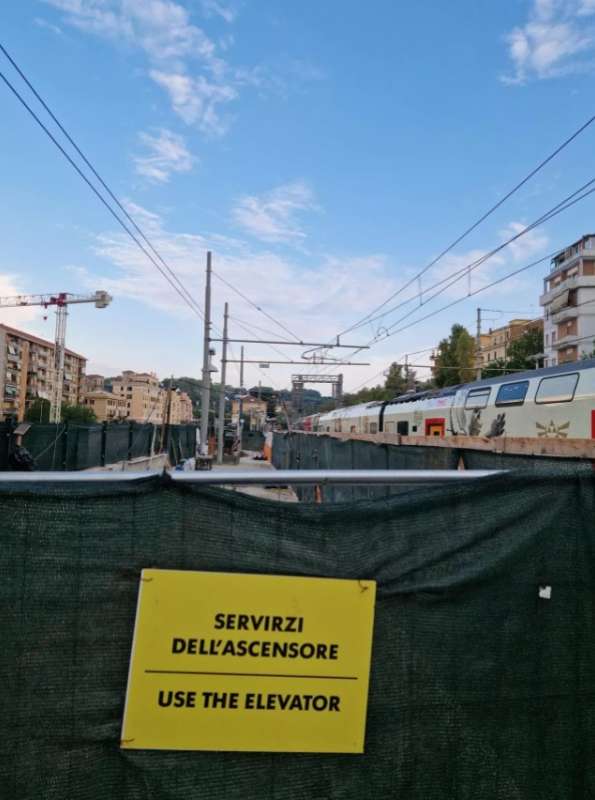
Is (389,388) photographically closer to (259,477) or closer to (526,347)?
(526,347)

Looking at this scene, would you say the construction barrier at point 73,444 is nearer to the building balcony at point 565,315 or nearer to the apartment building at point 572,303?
the apartment building at point 572,303

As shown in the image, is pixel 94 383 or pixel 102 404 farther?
pixel 94 383

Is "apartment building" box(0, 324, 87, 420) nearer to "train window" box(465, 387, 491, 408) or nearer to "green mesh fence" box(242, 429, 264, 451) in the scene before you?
"green mesh fence" box(242, 429, 264, 451)

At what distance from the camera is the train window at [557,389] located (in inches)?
437

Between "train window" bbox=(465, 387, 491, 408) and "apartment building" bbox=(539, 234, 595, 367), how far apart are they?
41929mm

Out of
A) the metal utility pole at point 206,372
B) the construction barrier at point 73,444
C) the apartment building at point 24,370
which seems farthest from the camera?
the apartment building at point 24,370

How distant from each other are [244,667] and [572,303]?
6184cm

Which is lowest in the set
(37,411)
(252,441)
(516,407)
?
(252,441)

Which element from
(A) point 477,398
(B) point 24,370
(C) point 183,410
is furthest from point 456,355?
(C) point 183,410

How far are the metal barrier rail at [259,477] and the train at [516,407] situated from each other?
6.81 m

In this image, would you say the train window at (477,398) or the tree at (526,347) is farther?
the tree at (526,347)

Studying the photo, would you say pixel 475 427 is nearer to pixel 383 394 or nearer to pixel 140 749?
pixel 140 749

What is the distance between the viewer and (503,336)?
91.7 meters

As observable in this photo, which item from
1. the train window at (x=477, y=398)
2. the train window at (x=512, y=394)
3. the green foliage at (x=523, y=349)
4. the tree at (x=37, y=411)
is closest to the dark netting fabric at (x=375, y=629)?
the train window at (x=512, y=394)
